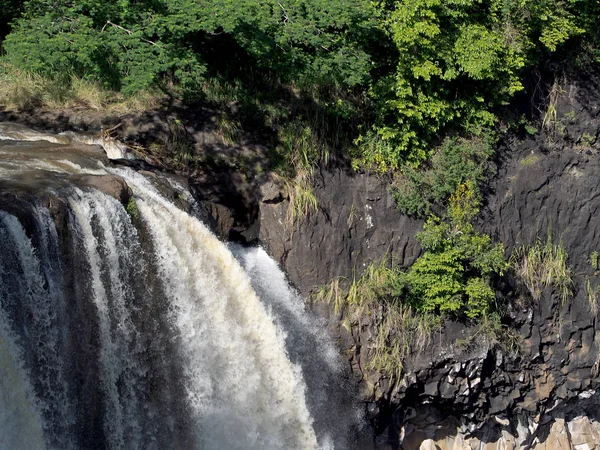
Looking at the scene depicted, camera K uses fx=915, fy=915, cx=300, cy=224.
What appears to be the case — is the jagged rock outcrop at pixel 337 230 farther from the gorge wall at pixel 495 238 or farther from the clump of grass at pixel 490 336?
the clump of grass at pixel 490 336

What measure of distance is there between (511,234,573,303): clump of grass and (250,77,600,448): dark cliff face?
0.38 ft

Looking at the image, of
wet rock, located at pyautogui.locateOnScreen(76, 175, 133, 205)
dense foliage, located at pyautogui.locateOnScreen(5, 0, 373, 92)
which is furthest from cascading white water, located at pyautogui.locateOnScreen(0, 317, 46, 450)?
dense foliage, located at pyautogui.locateOnScreen(5, 0, 373, 92)

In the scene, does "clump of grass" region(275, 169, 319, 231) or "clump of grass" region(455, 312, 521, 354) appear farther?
"clump of grass" region(455, 312, 521, 354)

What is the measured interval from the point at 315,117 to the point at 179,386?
4813mm

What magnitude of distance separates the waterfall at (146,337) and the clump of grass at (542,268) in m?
3.47

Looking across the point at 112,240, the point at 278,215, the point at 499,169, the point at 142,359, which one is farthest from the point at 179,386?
the point at 499,169

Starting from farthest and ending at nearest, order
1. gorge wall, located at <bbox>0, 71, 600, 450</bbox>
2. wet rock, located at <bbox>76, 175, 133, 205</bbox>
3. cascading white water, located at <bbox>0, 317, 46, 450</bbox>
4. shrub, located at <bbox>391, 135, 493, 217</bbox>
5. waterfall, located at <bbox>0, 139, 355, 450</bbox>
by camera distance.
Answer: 1. shrub, located at <bbox>391, 135, 493, 217</bbox>
2. gorge wall, located at <bbox>0, 71, 600, 450</bbox>
3. wet rock, located at <bbox>76, 175, 133, 205</bbox>
4. waterfall, located at <bbox>0, 139, 355, 450</bbox>
5. cascading white water, located at <bbox>0, 317, 46, 450</bbox>

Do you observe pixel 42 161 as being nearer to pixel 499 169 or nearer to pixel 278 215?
pixel 278 215

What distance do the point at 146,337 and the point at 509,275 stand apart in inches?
242

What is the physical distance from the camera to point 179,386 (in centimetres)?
1101

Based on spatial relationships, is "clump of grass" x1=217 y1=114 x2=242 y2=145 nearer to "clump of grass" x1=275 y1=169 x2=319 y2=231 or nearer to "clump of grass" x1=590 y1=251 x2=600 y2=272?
"clump of grass" x1=275 y1=169 x2=319 y2=231

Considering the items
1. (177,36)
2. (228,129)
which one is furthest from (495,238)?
(177,36)

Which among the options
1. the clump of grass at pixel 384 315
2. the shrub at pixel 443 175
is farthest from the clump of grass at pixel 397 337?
the shrub at pixel 443 175

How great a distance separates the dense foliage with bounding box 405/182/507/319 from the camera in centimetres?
1320
